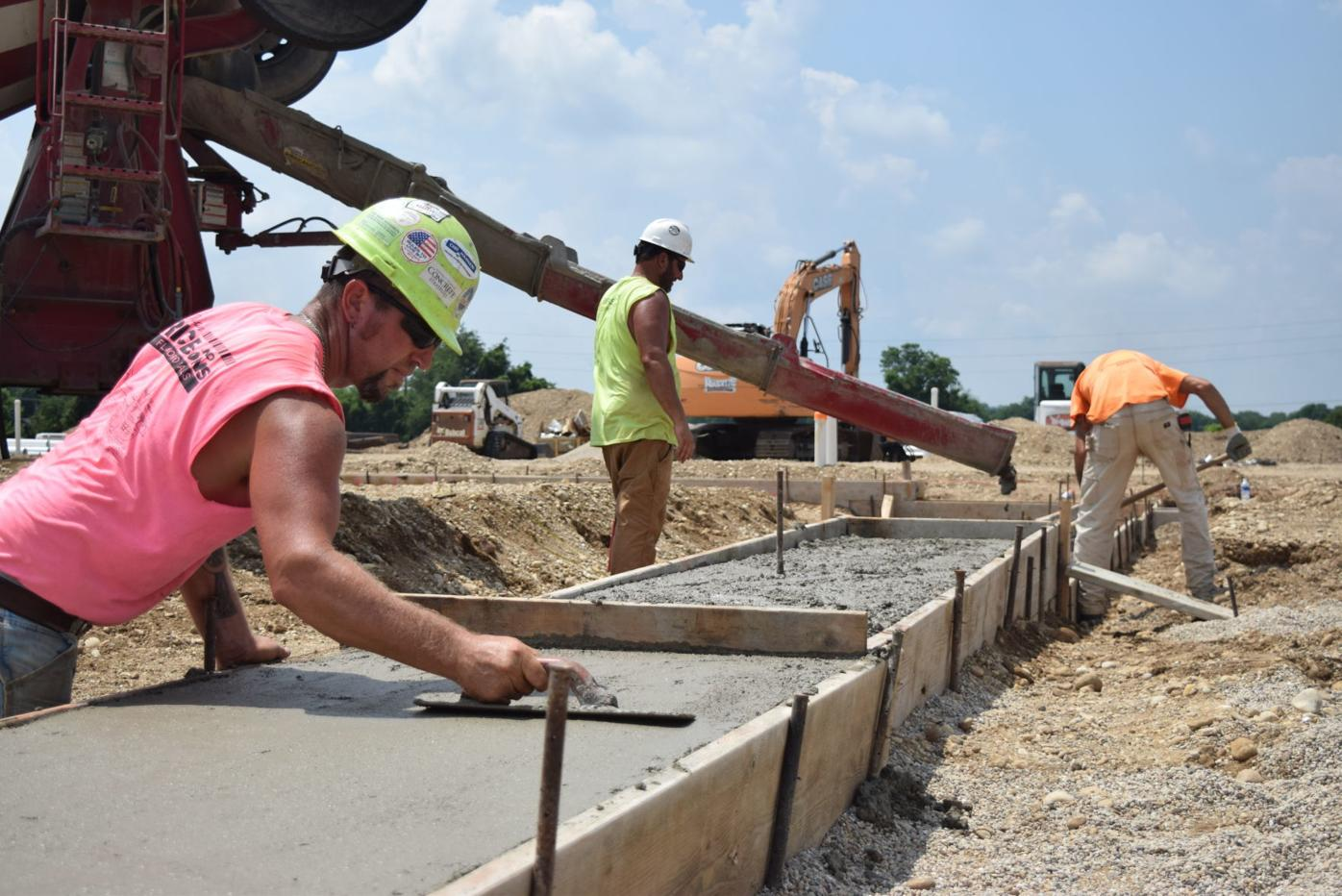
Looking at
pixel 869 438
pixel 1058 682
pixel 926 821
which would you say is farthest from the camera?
pixel 869 438

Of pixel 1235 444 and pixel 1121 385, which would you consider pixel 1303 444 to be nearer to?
pixel 1235 444

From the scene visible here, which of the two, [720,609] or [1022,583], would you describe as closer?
[720,609]

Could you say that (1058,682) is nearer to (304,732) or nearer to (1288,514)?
(304,732)

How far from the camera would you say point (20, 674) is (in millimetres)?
2477

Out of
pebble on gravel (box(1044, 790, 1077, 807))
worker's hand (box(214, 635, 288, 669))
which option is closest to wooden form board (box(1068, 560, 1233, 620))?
pebble on gravel (box(1044, 790, 1077, 807))

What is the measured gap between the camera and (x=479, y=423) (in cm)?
2677

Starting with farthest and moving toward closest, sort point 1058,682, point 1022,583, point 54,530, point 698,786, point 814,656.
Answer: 1. point 1022,583
2. point 1058,682
3. point 814,656
4. point 54,530
5. point 698,786

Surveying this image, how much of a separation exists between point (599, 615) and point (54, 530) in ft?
5.36

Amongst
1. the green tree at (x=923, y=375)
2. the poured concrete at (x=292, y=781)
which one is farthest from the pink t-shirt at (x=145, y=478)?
the green tree at (x=923, y=375)

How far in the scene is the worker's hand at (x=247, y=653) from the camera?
3078 millimetres

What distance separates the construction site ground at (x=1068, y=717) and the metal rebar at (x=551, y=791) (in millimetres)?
1006

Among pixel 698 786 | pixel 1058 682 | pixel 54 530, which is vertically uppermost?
pixel 54 530

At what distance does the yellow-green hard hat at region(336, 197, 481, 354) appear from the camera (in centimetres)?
246

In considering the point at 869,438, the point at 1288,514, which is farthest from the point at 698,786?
the point at 869,438
